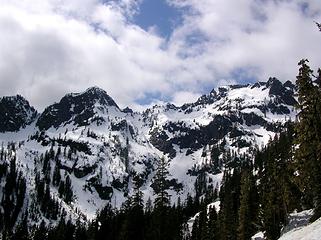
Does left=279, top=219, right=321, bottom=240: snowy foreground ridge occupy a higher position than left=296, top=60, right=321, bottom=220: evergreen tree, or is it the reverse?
left=296, top=60, right=321, bottom=220: evergreen tree

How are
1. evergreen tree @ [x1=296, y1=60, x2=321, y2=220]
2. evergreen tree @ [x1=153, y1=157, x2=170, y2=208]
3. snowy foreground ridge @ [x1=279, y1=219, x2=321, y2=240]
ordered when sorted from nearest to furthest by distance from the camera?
snowy foreground ridge @ [x1=279, y1=219, x2=321, y2=240], evergreen tree @ [x1=296, y1=60, x2=321, y2=220], evergreen tree @ [x1=153, y1=157, x2=170, y2=208]

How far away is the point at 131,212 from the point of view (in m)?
91.4

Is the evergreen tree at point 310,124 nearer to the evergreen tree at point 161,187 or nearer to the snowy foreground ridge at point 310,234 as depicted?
the snowy foreground ridge at point 310,234

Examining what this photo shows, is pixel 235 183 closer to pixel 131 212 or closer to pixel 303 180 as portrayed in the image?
pixel 131 212

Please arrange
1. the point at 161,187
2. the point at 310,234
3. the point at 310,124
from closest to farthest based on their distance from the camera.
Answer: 1. the point at 310,234
2. the point at 310,124
3. the point at 161,187

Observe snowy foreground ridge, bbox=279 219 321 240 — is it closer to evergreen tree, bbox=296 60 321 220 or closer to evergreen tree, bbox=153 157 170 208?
evergreen tree, bbox=296 60 321 220

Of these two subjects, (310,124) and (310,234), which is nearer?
(310,234)

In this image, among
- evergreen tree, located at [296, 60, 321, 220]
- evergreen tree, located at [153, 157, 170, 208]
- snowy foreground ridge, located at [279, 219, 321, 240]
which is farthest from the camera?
evergreen tree, located at [153, 157, 170, 208]

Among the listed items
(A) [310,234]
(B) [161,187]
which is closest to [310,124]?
(A) [310,234]

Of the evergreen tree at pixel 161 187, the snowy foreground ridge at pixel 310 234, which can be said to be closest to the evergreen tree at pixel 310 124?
the snowy foreground ridge at pixel 310 234

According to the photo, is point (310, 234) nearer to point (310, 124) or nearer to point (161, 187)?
point (310, 124)

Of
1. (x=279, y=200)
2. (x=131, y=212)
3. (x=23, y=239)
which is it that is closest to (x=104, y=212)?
(x=23, y=239)

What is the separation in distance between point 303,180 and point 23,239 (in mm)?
103058

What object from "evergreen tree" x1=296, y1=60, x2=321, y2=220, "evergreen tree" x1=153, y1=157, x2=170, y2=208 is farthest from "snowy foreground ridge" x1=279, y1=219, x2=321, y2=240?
"evergreen tree" x1=153, y1=157, x2=170, y2=208
